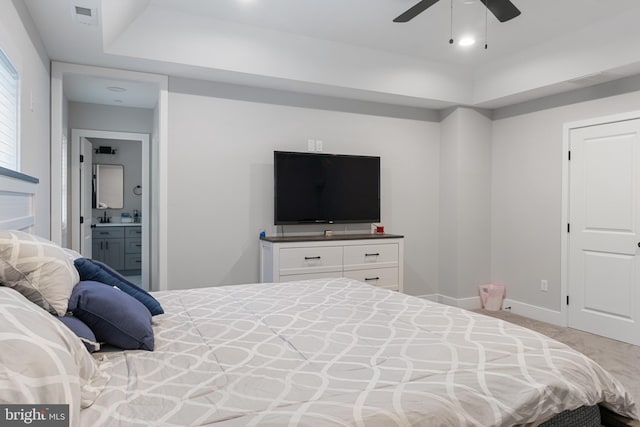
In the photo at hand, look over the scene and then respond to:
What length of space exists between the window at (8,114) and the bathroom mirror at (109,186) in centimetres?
529

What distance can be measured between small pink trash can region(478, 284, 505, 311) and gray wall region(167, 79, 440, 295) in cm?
130

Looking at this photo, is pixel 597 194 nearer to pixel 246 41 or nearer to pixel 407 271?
pixel 407 271

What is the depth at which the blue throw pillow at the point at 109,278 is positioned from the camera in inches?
67.6

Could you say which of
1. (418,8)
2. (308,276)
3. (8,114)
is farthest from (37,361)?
(308,276)

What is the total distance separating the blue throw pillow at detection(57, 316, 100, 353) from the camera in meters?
1.30

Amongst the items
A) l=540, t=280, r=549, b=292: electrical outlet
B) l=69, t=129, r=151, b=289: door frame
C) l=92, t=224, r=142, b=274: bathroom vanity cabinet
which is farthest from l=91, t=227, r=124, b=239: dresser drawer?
l=540, t=280, r=549, b=292: electrical outlet

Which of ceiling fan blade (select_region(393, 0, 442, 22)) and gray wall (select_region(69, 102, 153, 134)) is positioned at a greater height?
ceiling fan blade (select_region(393, 0, 442, 22))

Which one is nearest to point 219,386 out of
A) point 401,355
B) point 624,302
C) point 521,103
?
point 401,355

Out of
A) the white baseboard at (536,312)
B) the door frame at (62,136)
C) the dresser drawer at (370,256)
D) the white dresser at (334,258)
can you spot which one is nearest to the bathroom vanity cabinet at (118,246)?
the door frame at (62,136)

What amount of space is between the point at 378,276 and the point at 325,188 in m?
1.05

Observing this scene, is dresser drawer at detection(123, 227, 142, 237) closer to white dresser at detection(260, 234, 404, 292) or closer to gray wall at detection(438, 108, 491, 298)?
white dresser at detection(260, 234, 404, 292)

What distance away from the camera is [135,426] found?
3.03ft

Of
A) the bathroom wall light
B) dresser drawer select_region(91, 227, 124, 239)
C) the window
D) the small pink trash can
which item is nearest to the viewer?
the window

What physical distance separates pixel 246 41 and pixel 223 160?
1097 mm
